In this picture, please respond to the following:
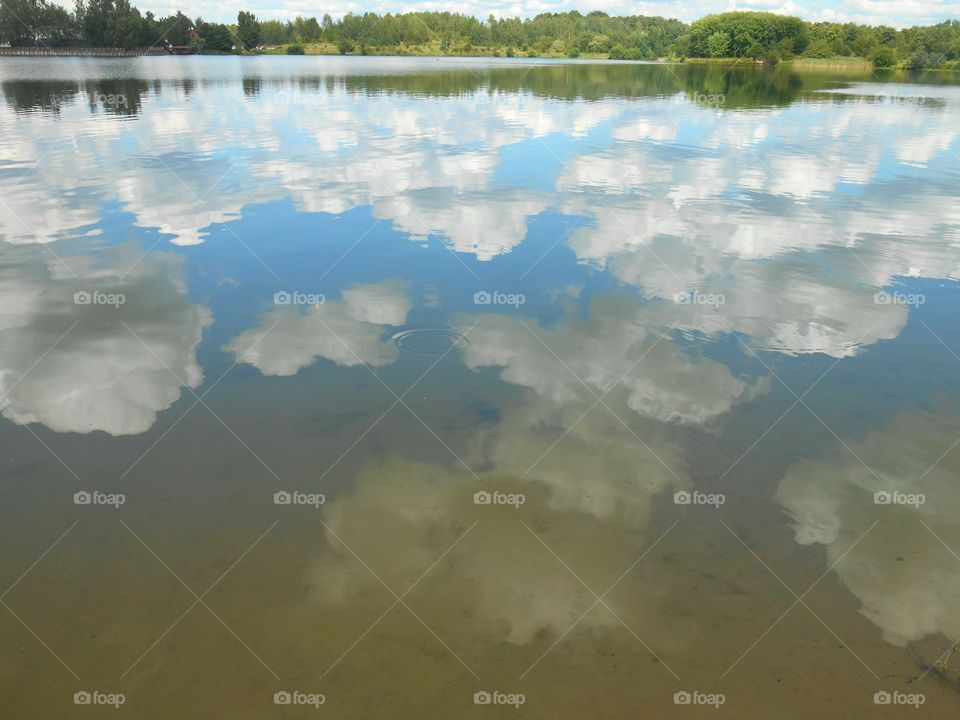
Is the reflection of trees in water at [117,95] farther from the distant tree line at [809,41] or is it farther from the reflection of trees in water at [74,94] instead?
the distant tree line at [809,41]

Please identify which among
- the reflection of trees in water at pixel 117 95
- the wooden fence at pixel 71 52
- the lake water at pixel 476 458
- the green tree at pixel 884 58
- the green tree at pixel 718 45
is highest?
the green tree at pixel 718 45

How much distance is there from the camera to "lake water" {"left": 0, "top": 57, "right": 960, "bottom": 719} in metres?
5.61

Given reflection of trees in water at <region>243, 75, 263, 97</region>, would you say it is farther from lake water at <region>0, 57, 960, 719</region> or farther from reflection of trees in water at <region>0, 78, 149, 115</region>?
lake water at <region>0, 57, 960, 719</region>

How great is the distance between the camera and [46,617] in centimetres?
599

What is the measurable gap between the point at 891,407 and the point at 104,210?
1847 centimetres

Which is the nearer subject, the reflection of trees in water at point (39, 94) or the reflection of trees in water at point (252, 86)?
the reflection of trees in water at point (39, 94)

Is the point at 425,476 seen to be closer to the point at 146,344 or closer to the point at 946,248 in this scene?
the point at 146,344


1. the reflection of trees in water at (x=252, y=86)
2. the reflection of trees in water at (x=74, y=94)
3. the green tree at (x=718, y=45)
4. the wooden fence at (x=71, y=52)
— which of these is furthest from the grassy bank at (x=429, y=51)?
the reflection of trees in water at (x=74, y=94)

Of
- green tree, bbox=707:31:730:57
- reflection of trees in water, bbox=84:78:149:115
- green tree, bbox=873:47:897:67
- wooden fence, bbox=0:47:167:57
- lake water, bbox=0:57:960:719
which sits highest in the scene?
green tree, bbox=707:31:730:57

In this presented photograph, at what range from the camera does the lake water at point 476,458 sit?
5609mm

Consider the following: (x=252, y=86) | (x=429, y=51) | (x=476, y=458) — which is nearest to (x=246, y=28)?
(x=429, y=51)

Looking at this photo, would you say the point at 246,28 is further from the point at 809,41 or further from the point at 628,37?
the point at 809,41

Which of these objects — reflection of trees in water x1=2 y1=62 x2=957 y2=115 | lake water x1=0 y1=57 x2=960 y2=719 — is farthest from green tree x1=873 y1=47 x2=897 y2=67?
lake water x1=0 y1=57 x2=960 y2=719

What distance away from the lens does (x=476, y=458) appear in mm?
8195
